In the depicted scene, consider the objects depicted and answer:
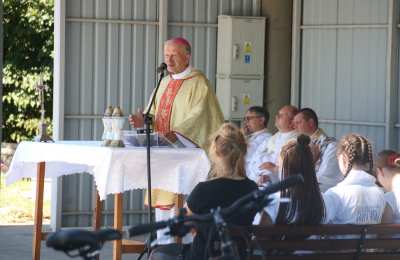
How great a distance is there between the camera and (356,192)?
20.6 feet

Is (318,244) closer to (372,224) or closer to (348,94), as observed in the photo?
(372,224)

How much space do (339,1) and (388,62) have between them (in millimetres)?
1070

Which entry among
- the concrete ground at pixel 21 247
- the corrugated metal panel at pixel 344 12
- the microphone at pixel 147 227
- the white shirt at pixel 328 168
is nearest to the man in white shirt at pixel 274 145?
the white shirt at pixel 328 168

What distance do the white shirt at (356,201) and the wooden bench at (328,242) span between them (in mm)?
112

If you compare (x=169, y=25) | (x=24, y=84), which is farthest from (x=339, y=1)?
(x=24, y=84)

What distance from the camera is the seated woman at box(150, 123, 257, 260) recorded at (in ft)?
19.2

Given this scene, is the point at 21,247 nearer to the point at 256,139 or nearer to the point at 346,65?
the point at 256,139

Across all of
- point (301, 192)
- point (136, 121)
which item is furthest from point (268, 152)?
point (301, 192)

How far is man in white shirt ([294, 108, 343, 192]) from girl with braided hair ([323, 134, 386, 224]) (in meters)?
2.54

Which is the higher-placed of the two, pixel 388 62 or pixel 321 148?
pixel 388 62

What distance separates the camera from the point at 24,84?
69.4 ft

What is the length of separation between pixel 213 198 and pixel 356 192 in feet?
2.99

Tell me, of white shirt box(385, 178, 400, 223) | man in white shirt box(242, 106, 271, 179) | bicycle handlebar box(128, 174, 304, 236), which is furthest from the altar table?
bicycle handlebar box(128, 174, 304, 236)

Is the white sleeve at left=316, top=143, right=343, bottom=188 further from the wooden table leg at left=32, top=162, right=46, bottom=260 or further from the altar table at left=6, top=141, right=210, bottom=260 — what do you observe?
the wooden table leg at left=32, top=162, right=46, bottom=260
